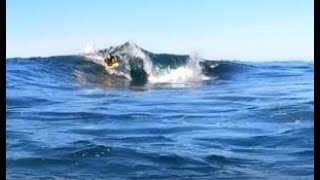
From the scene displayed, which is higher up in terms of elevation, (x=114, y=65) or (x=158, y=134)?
(x=114, y=65)

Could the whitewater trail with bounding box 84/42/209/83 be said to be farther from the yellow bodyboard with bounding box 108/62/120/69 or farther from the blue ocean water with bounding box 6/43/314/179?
the blue ocean water with bounding box 6/43/314/179

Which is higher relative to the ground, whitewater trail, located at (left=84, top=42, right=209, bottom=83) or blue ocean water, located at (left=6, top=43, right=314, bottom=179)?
whitewater trail, located at (left=84, top=42, right=209, bottom=83)

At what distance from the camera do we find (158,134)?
1160 centimetres

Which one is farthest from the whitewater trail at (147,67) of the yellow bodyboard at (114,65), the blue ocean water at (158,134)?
the blue ocean water at (158,134)

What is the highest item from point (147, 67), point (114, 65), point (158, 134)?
point (114, 65)

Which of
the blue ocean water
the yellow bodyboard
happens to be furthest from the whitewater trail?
the blue ocean water

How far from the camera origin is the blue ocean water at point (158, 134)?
854cm

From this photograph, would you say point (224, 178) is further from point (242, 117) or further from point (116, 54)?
point (116, 54)

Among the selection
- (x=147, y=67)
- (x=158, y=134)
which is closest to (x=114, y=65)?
(x=147, y=67)

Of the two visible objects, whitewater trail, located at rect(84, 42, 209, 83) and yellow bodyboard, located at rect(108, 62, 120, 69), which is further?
yellow bodyboard, located at rect(108, 62, 120, 69)

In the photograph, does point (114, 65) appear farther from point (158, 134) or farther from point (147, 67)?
point (158, 134)

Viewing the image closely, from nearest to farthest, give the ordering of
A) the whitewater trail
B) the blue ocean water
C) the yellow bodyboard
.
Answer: the blue ocean water < the whitewater trail < the yellow bodyboard

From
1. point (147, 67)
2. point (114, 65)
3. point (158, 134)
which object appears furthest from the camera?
point (147, 67)

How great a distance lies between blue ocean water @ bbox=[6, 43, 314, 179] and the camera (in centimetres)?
854
